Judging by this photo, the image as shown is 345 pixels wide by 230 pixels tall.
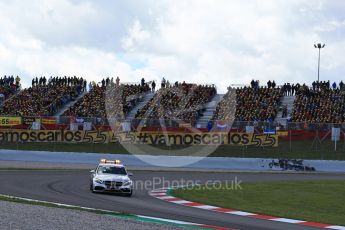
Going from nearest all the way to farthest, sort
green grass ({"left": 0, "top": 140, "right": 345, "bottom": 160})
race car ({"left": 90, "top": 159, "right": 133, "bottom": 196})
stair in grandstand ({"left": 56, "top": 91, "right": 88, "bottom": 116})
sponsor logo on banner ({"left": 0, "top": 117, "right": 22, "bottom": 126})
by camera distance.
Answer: race car ({"left": 90, "top": 159, "right": 133, "bottom": 196}) → green grass ({"left": 0, "top": 140, "right": 345, "bottom": 160}) → sponsor logo on banner ({"left": 0, "top": 117, "right": 22, "bottom": 126}) → stair in grandstand ({"left": 56, "top": 91, "right": 88, "bottom": 116})

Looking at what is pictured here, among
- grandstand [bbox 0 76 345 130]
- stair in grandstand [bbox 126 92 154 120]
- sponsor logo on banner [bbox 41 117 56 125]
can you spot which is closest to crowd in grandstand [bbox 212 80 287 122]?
grandstand [bbox 0 76 345 130]

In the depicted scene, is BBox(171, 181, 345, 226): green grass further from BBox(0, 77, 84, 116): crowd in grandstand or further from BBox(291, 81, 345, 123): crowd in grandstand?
BBox(0, 77, 84, 116): crowd in grandstand

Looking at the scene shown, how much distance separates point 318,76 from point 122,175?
49.9 metres

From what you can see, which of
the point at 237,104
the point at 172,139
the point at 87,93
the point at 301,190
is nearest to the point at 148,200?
the point at 301,190

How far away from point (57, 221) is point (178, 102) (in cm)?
3325

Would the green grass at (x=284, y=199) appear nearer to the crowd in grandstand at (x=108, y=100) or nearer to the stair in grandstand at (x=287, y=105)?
the stair in grandstand at (x=287, y=105)

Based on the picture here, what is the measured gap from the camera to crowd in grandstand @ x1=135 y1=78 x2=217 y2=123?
42656 mm

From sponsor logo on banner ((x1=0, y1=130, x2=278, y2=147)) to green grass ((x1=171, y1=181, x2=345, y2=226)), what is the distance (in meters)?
9.17

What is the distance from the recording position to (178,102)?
44500mm

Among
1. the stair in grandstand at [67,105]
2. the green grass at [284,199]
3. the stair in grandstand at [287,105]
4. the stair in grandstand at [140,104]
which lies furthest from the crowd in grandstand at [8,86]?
the green grass at [284,199]

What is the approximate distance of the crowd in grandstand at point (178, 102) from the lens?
42.7 m

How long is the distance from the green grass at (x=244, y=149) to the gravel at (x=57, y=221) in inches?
919

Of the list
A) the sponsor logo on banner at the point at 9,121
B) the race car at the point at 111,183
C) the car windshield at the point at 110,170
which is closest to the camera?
the race car at the point at 111,183

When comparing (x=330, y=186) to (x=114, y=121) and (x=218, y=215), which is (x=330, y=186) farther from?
(x=114, y=121)
